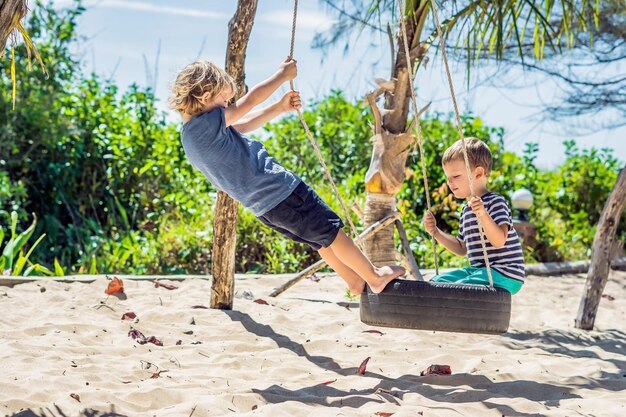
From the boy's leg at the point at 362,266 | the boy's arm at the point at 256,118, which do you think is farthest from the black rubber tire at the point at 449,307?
the boy's arm at the point at 256,118

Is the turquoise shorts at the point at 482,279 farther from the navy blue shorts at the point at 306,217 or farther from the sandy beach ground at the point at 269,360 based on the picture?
the navy blue shorts at the point at 306,217

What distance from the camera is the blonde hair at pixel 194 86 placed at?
11.6 ft

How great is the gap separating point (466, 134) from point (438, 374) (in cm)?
556

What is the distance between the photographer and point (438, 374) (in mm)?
3955

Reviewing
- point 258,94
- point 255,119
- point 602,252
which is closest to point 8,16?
point 258,94

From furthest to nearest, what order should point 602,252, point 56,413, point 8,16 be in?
point 602,252, point 8,16, point 56,413

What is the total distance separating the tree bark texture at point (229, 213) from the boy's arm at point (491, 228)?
1742mm

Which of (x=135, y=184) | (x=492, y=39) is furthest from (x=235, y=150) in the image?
(x=135, y=184)

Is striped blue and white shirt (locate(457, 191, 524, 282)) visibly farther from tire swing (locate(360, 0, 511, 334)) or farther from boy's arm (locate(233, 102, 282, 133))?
boy's arm (locate(233, 102, 282, 133))

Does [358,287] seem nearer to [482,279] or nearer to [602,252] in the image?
[482,279]

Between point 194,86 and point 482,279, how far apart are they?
1465 mm

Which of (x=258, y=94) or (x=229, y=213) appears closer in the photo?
(x=258, y=94)

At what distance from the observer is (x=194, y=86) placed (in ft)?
11.5

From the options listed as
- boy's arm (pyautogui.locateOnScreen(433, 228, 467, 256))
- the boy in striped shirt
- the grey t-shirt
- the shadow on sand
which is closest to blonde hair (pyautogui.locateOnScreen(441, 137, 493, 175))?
the boy in striped shirt
